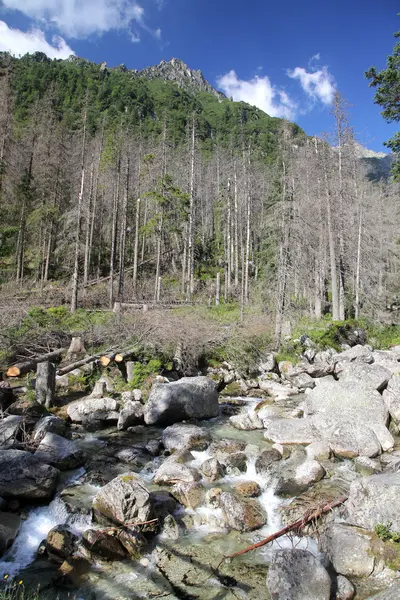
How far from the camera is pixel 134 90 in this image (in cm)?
9700

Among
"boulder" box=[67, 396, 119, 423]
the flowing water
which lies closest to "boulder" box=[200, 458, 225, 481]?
the flowing water

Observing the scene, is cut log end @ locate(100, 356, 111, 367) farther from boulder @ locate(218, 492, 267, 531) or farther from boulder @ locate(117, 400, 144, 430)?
boulder @ locate(218, 492, 267, 531)

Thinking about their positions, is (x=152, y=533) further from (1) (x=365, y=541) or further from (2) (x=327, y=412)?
(2) (x=327, y=412)

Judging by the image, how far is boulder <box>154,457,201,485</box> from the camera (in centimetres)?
791

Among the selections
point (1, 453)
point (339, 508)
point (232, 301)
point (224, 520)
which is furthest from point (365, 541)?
point (232, 301)

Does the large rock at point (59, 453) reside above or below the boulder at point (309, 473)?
above

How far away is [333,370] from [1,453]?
13.8 meters

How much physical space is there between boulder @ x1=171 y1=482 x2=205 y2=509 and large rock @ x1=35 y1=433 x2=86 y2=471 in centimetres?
240

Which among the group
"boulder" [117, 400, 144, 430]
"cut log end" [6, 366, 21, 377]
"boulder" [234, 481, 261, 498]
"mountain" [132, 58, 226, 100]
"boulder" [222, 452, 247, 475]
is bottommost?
"boulder" [234, 481, 261, 498]

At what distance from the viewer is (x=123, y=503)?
638 centimetres

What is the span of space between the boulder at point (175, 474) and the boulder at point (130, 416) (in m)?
2.94

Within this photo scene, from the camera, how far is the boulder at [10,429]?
849 cm

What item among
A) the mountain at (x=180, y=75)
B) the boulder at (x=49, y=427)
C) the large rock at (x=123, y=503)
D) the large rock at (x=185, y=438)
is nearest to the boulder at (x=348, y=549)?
the large rock at (x=123, y=503)

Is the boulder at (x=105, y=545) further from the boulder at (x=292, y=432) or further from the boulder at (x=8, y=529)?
the boulder at (x=292, y=432)
